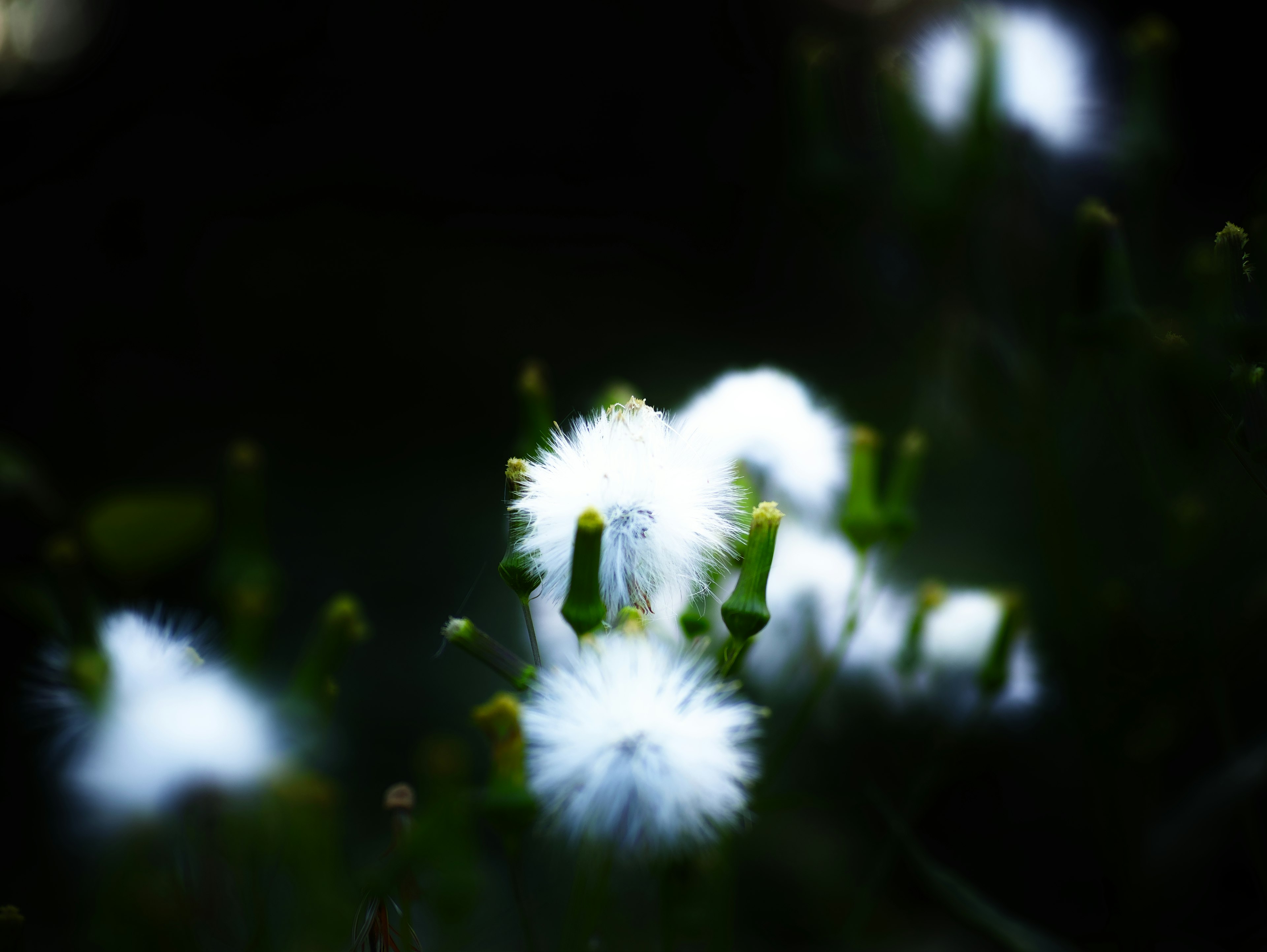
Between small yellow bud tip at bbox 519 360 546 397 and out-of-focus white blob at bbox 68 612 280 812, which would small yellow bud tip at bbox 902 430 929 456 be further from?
out-of-focus white blob at bbox 68 612 280 812

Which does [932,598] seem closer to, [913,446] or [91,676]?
[913,446]

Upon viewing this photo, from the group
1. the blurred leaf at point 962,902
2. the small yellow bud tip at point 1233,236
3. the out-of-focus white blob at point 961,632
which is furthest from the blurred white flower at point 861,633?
the small yellow bud tip at point 1233,236

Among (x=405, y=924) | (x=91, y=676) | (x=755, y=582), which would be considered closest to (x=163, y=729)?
(x=91, y=676)

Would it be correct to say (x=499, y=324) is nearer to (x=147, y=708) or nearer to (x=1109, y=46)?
(x=147, y=708)

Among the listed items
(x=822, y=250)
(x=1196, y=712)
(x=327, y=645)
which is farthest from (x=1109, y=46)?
(x=327, y=645)

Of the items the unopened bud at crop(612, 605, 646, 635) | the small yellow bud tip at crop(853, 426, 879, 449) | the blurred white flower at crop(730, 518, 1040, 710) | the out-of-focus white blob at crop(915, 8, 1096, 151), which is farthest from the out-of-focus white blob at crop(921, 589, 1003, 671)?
the out-of-focus white blob at crop(915, 8, 1096, 151)

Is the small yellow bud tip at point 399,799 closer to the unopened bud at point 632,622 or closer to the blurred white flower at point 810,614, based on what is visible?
the unopened bud at point 632,622

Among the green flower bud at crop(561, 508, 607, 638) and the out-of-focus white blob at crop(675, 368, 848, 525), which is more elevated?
the out-of-focus white blob at crop(675, 368, 848, 525)
